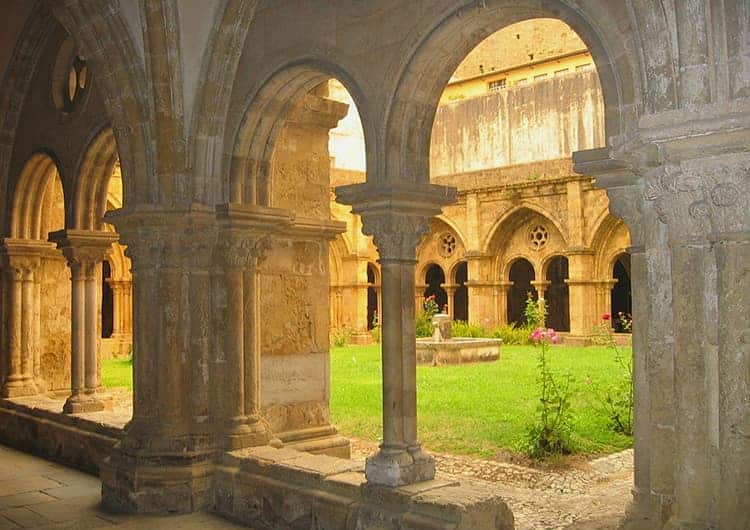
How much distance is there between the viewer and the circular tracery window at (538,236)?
67.1ft

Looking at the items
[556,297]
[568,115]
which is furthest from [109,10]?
[556,297]

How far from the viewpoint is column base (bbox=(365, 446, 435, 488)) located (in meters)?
4.80

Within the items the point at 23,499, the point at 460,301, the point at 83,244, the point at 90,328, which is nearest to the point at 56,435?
the point at 90,328

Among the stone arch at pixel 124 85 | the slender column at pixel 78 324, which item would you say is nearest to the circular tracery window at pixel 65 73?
the slender column at pixel 78 324

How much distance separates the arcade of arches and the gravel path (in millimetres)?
757

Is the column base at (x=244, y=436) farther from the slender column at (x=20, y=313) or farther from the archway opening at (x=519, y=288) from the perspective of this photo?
the archway opening at (x=519, y=288)

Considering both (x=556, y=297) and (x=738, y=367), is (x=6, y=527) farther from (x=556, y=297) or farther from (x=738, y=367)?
(x=556, y=297)

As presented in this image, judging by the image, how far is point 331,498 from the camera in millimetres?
5086

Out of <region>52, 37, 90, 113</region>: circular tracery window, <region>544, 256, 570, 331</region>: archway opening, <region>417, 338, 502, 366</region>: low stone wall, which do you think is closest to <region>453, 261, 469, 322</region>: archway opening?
<region>544, 256, 570, 331</region>: archway opening

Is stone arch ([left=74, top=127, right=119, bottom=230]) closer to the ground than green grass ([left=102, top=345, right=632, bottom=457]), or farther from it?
farther from it

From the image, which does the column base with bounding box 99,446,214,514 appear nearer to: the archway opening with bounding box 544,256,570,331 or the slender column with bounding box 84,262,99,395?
the slender column with bounding box 84,262,99,395

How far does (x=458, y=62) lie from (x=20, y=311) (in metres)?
6.25

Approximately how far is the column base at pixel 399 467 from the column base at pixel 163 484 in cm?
168

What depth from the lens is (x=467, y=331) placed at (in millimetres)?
19828
